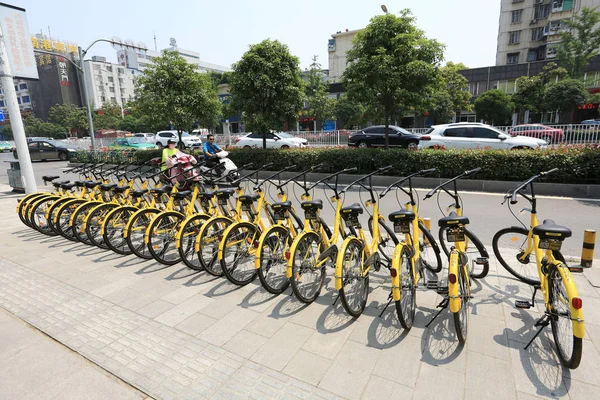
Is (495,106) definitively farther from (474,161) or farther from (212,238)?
(212,238)

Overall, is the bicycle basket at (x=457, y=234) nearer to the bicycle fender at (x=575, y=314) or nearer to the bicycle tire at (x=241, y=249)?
the bicycle fender at (x=575, y=314)

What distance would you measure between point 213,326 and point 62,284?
2272mm

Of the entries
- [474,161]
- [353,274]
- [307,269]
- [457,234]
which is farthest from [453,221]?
[474,161]

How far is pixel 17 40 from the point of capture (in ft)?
27.1

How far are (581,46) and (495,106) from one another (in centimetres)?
1333

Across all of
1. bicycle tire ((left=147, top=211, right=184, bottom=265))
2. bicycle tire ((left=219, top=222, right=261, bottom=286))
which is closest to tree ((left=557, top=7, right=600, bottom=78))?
bicycle tire ((left=219, top=222, right=261, bottom=286))

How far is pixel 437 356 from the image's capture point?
8.68 ft

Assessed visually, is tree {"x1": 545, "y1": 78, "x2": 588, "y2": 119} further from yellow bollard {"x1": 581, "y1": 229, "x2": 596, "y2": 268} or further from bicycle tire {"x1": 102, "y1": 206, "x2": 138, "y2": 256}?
bicycle tire {"x1": 102, "y1": 206, "x2": 138, "y2": 256}

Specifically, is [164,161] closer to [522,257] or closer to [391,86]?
[522,257]

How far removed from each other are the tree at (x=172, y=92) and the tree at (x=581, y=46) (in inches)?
1354

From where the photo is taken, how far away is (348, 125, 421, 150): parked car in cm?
1755

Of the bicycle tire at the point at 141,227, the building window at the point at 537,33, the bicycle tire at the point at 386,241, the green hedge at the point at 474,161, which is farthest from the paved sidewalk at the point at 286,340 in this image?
the building window at the point at 537,33

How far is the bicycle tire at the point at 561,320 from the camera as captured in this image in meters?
2.34

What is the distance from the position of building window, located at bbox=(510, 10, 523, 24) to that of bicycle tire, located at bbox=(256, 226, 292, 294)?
5174 centimetres
